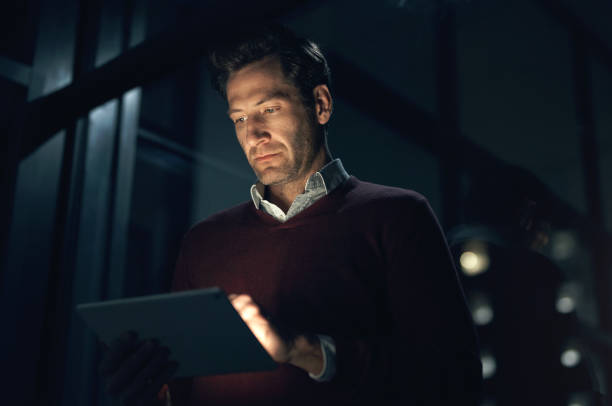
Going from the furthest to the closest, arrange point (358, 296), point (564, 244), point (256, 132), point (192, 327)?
point (564, 244) → point (256, 132) → point (358, 296) → point (192, 327)

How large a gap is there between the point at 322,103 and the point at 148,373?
720 mm

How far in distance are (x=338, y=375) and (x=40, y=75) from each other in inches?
68.2

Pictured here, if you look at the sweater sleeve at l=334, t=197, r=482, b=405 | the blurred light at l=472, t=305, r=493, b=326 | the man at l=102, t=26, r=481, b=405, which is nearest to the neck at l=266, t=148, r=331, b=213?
the man at l=102, t=26, r=481, b=405

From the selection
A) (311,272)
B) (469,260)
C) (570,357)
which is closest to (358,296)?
(311,272)

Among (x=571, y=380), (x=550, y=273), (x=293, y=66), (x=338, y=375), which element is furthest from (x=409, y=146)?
(x=338, y=375)

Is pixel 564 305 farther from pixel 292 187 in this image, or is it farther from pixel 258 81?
pixel 258 81

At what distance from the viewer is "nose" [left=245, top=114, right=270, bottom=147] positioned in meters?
1.18

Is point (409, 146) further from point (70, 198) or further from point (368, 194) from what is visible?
point (368, 194)

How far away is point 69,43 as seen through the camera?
7.23 ft

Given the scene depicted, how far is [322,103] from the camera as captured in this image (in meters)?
1.29

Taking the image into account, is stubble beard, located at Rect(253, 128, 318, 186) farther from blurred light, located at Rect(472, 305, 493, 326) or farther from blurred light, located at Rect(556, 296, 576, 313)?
blurred light, located at Rect(556, 296, 576, 313)

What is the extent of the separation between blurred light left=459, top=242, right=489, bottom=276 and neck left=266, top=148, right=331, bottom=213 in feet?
2.33

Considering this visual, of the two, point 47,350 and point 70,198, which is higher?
point 70,198

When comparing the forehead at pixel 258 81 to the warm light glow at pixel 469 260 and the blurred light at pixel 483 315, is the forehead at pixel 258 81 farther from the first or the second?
the blurred light at pixel 483 315
